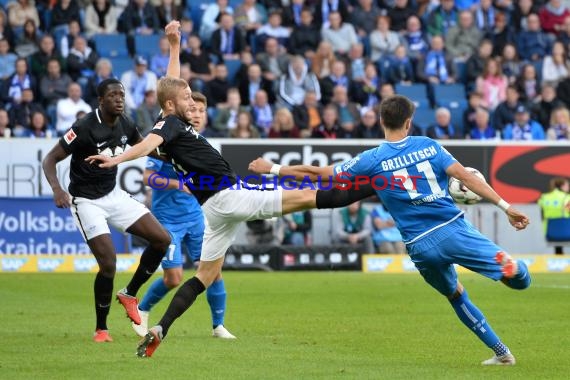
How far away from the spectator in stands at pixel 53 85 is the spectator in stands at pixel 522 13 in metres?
12.0

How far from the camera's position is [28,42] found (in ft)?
87.8

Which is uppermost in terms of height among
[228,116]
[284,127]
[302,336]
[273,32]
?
[273,32]

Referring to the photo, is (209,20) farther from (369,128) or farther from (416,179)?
(416,179)

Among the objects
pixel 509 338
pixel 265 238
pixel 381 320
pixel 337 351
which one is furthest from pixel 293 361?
pixel 265 238

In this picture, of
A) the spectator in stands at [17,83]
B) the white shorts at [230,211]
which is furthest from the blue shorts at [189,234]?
the spectator in stands at [17,83]

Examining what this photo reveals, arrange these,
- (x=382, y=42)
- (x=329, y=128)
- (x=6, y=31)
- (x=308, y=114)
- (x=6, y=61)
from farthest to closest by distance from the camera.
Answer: (x=382, y=42)
(x=6, y=31)
(x=6, y=61)
(x=308, y=114)
(x=329, y=128)

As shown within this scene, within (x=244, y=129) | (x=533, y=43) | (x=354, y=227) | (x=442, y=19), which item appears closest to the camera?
(x=354, y=227)

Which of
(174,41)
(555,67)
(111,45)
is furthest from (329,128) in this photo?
(174,41)

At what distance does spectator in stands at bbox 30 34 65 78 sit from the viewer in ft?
85.5

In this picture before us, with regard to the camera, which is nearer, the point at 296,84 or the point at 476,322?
the point at 476,322

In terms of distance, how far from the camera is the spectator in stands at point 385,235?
24.4 meters

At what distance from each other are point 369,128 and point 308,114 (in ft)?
4.58

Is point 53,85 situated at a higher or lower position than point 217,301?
higher

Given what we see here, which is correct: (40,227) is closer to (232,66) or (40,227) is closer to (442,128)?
(232,66)
